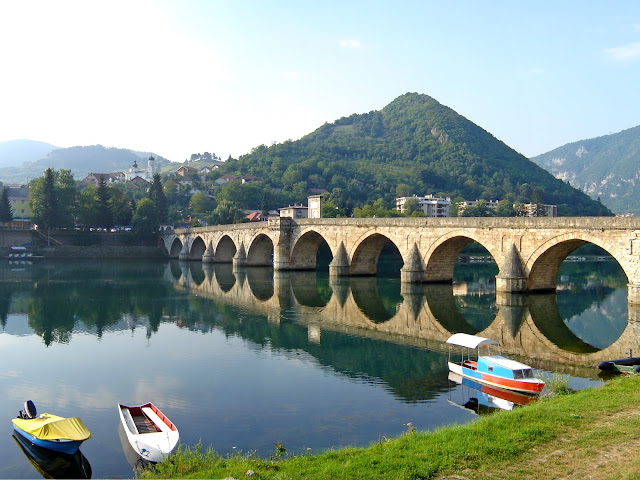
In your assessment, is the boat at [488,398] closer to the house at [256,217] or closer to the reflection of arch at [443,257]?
the reflection of arch at [443,257]

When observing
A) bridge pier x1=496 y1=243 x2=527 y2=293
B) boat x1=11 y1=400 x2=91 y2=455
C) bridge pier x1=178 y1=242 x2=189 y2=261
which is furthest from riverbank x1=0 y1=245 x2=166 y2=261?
boat x1=11 y1=400 x2=91 y2=455

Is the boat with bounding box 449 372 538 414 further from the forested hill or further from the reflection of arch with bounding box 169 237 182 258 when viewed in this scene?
the forested hill

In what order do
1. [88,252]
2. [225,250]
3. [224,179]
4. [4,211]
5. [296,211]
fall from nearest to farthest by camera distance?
[296,211]
[225,250]
[88,252]
[4,211]
[224,179]

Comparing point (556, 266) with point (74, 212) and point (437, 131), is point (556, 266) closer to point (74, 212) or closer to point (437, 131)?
point (74, 212)

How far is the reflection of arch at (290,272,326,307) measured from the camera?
3334cm

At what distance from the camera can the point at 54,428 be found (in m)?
11.3

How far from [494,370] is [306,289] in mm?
25194

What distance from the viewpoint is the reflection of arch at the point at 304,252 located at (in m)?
52.2

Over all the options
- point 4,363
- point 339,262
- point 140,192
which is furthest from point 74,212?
point 4,363

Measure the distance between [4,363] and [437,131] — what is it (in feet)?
446

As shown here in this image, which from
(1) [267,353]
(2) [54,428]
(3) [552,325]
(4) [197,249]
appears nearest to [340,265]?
(3) [552,325]

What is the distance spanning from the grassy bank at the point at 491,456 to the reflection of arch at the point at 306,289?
22.2m

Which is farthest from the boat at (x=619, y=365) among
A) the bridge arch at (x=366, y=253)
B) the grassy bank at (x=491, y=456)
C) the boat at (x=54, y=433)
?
the bridge arch at (x=366, y=253)

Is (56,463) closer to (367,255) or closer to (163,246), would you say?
(367,255)
